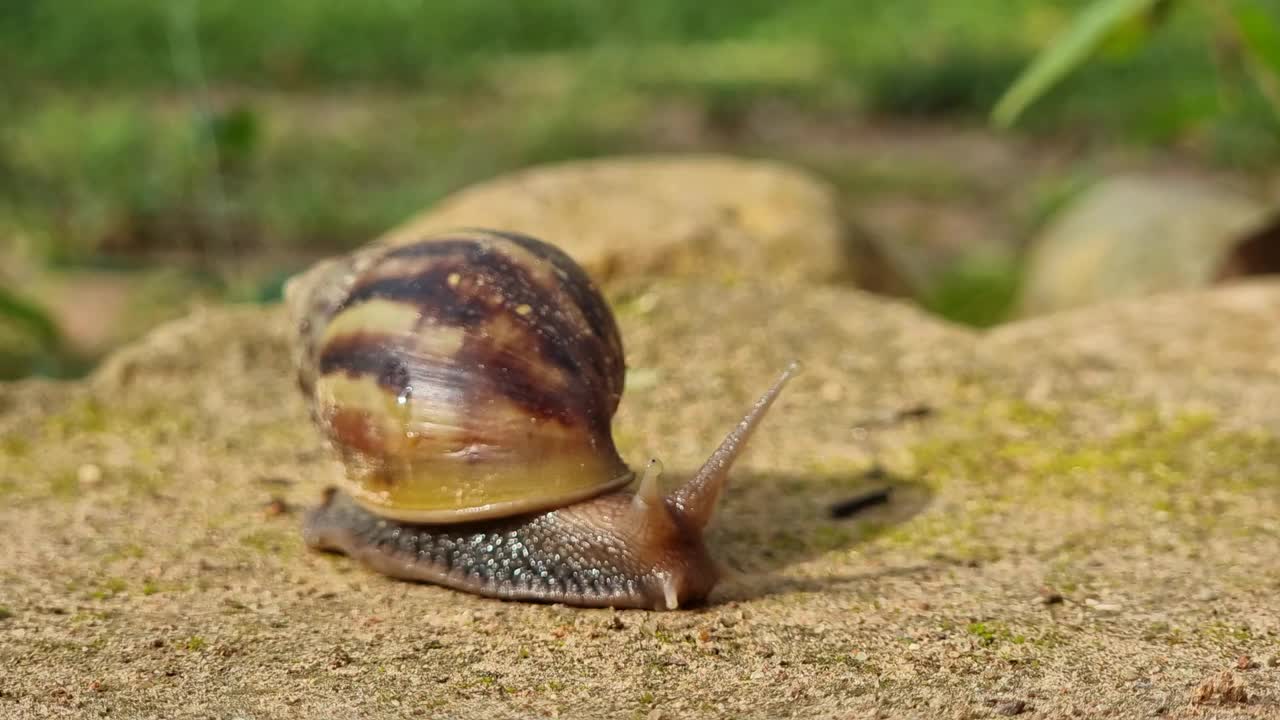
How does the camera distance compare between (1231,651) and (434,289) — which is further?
(434,289)

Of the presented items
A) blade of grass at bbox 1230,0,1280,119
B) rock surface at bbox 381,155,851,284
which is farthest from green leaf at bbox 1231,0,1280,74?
rock surface at bbox 381,155,851,284

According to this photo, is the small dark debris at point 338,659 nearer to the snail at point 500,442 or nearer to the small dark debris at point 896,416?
the snail at point 500,442

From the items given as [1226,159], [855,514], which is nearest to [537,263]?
[855,514]

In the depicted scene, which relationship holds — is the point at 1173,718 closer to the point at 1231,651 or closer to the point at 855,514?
the point at 1231,651

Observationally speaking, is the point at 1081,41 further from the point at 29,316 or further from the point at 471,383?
the point at 29,316

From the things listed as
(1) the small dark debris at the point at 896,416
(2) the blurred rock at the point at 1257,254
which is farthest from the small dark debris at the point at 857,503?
(2) the blurred rock at the point at 1257,254
